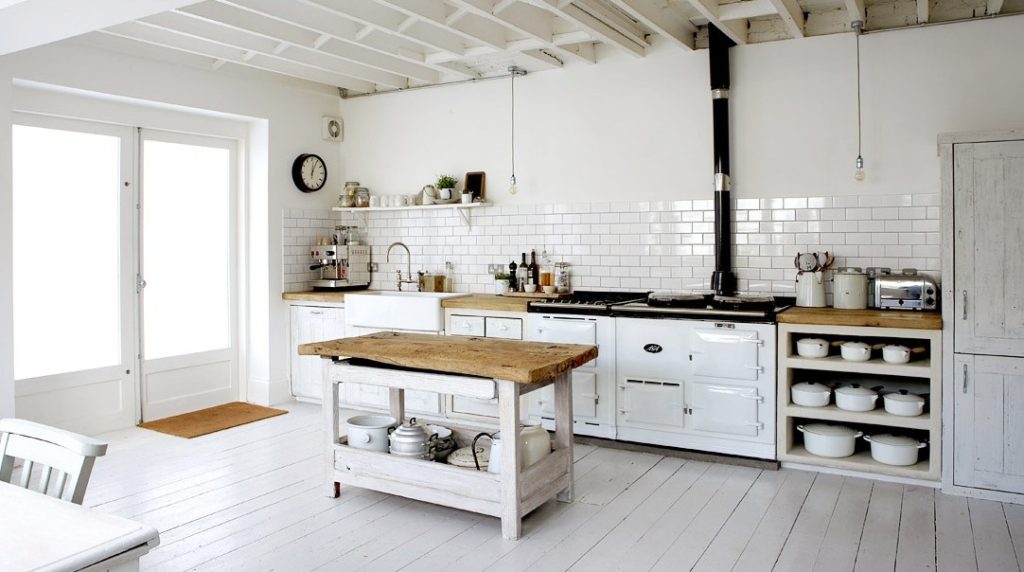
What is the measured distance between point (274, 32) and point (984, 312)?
4.84m

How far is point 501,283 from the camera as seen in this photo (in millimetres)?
6410

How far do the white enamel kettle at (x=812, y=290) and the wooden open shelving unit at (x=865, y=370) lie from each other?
167 mm

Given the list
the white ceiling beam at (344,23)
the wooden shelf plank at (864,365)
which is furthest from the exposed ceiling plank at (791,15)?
the white ceiling beam at (344,23)

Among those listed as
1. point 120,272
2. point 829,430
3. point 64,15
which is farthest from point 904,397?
point 120,272

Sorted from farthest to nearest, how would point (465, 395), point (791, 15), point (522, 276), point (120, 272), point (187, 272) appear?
point (187, 272) → point (522, 276) → point (120, 272) → point (791, 15) → point (465, 395)

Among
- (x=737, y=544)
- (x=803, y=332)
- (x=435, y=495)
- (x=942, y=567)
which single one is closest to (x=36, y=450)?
(x=435, y=495)

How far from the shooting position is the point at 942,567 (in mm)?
3367

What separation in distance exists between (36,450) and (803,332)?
13.2 ft

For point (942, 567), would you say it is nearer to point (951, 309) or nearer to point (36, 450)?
point (951, 309)

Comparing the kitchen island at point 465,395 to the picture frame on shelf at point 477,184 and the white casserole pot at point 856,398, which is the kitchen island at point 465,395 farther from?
the picture frame on shelf at point 477,184

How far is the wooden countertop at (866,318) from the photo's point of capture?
14.3 ft

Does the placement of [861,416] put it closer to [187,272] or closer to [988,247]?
[988,247]

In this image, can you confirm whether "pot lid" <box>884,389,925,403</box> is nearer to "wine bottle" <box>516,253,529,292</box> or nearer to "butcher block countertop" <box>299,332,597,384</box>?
"butcher block countertop" <box>299,332,597,384</box>

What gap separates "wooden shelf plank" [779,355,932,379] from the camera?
441 centimetres
